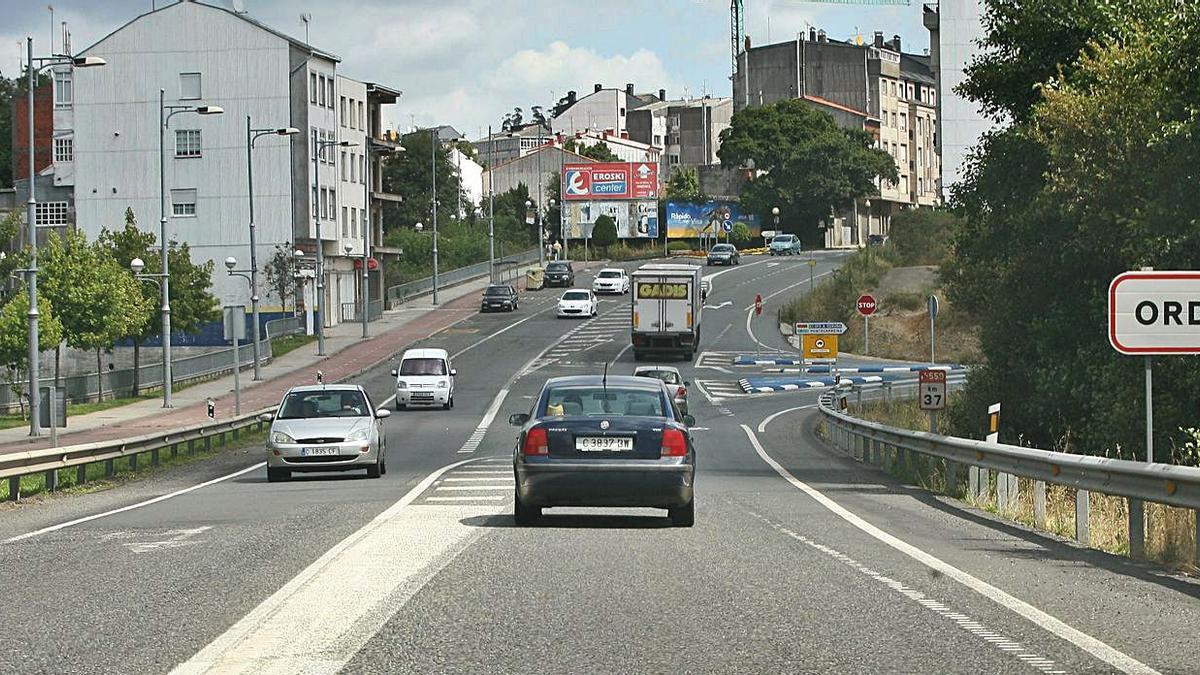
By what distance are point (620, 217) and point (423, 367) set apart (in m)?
92.9

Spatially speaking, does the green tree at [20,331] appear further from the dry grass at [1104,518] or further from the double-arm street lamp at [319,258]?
the dry grass at [1104,518]

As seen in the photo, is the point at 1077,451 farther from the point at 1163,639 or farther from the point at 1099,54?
the point at 1163,639

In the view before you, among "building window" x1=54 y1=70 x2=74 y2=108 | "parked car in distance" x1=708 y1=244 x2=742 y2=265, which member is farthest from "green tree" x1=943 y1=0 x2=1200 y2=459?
"parked car in distance" x1=708 y1=244 x2=742 y2=265

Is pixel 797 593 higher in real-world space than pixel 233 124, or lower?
lower

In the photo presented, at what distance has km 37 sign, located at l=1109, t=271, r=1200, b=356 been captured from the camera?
46.5ft

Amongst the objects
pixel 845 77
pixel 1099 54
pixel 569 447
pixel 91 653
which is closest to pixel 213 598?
pixel 91 653

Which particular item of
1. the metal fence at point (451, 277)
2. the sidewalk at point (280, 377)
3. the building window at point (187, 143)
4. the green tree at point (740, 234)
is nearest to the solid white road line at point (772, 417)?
the sidewalk at point (280, 377)

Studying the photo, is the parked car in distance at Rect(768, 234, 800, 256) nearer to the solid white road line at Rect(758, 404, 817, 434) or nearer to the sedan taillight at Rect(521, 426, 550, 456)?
the solid white road line at Rect(758, 404, 817, 434)

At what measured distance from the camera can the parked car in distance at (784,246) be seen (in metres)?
129

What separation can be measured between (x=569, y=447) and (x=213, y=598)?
17.5ft

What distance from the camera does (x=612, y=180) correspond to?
5635 inches

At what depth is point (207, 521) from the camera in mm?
16703

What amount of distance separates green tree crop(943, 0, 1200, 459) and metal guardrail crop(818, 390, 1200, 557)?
124 inches

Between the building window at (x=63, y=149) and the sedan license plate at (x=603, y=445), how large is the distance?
85674 millimetres
